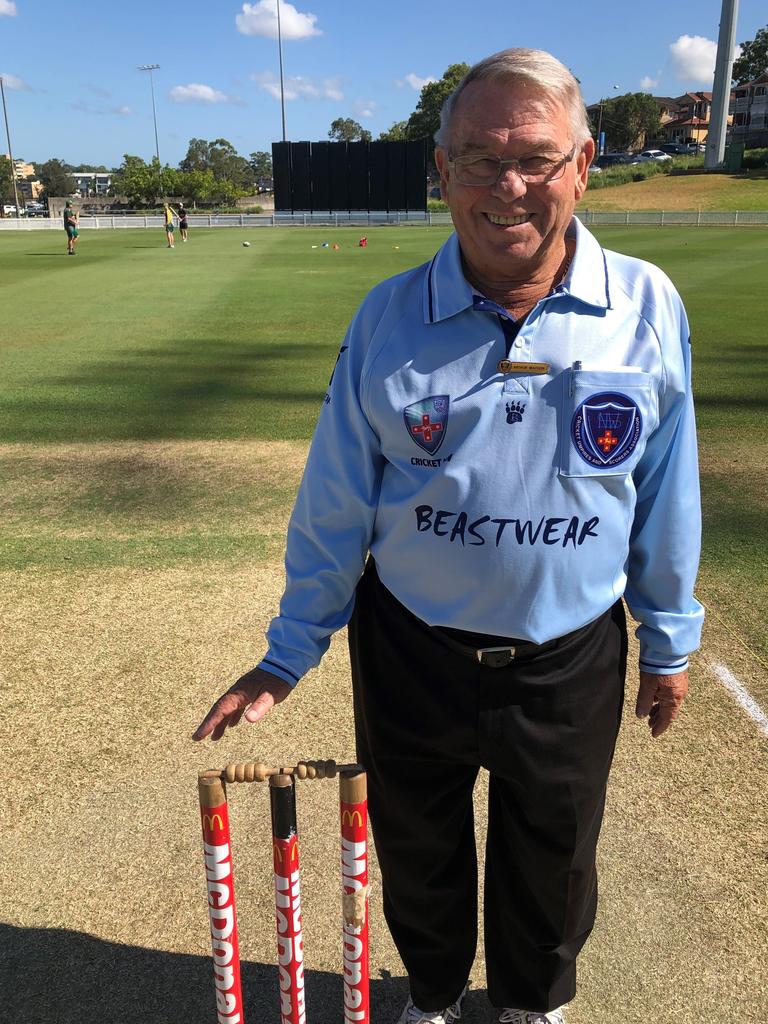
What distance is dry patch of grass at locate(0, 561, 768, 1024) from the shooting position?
2473 mm

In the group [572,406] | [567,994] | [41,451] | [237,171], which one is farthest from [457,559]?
[237,171]

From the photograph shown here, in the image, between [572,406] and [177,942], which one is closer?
[572,406]

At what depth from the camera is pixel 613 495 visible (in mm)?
1929

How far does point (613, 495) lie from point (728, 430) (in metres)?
6.47

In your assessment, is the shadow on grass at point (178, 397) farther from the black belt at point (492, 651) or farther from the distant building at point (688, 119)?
the distant building at point (688, 119)

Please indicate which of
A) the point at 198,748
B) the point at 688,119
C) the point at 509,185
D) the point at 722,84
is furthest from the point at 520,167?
the point at 688,119

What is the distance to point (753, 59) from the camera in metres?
108

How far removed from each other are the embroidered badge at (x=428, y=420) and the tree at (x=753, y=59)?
124 metres

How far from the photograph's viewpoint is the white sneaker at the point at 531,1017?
232 centimetres

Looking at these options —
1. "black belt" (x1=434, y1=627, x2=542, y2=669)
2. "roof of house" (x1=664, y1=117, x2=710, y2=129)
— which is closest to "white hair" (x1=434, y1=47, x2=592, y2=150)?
"black belt" (x1=434, y1=627, x2=542, y2=669)

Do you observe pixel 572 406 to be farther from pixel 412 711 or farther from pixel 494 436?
pixel 412 711

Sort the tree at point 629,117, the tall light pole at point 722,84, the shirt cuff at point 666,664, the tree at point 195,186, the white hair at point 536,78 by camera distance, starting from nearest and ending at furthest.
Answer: the white hair at point 536,78
the shirt cuff at point 666,664
the tall light pole at point 722,84
the tree at point 195,186
the tree at point 629,117

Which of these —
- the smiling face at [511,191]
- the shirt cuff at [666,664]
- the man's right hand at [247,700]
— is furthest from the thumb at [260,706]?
the smiling face at [511,191]

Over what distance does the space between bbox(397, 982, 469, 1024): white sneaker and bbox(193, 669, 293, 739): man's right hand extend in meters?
1.03
